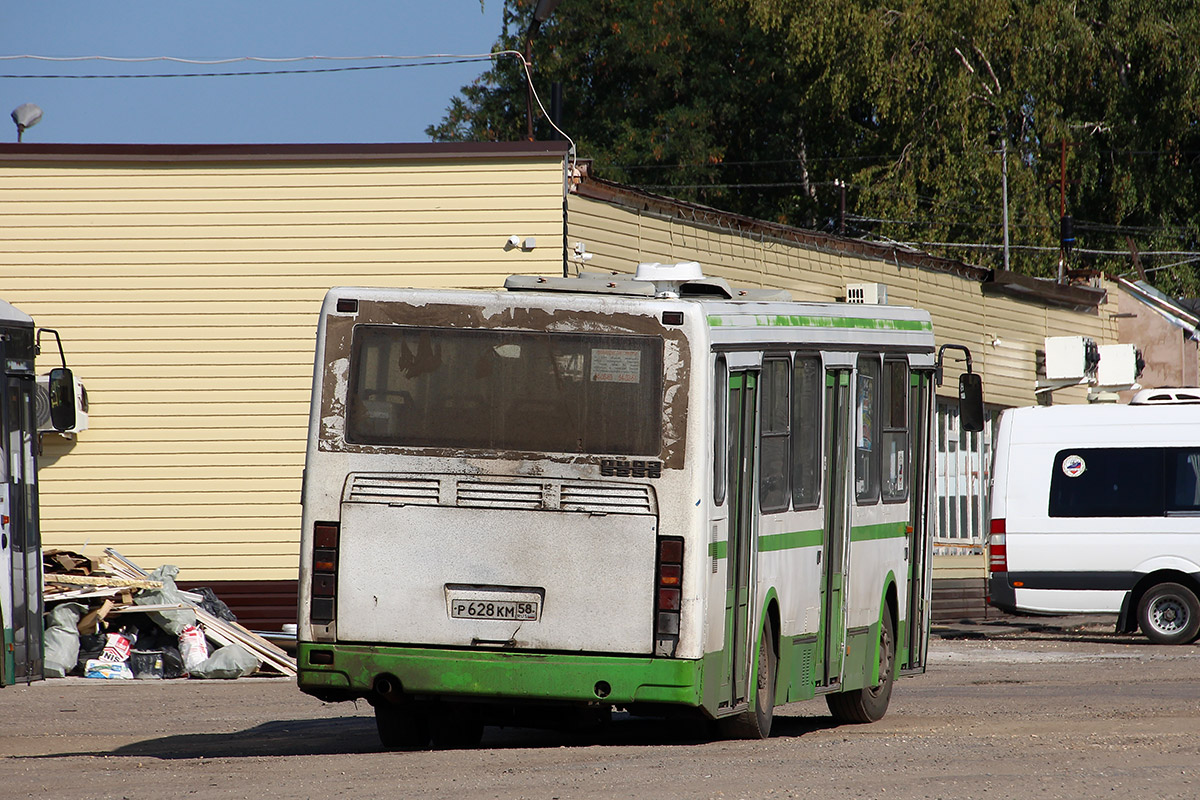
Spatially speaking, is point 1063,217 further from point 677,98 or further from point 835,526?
point 835,526

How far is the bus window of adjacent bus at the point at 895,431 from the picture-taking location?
42.9 feet

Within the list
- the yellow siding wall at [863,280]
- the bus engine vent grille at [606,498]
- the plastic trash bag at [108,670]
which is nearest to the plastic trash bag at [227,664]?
the plastic trash bag at [108,670]

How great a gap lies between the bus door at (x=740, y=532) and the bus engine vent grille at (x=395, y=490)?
168 centimetres

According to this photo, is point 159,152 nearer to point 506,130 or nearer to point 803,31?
point 803,31

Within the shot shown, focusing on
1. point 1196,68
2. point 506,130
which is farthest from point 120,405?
point 506,130

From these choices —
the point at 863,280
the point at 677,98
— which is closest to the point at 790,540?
the point at 863,280

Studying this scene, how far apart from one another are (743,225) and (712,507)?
41.5 ft

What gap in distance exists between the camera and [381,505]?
33.7ft

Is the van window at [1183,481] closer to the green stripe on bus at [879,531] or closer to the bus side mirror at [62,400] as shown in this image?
the green stripe on bus at [879,531]

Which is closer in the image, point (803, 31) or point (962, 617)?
point (962, 617)

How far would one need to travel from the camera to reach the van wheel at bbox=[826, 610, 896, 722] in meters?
13.1

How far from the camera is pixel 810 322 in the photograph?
38.5 ft

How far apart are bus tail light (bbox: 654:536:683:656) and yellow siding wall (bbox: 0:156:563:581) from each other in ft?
33.3

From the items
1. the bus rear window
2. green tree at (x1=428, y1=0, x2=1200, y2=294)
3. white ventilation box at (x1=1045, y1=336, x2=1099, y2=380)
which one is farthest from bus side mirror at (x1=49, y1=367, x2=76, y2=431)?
green tree at (x1=428, y1=0, x2=1200, y2=294)
